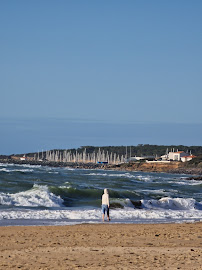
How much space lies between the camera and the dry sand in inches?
350

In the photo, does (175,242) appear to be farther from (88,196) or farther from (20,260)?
(88,196)

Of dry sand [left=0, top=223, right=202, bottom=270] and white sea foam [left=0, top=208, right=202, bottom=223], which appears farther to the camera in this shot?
white sea foam [left=0, top=208, right=202, bottom=223]

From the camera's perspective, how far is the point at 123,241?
12.2 metres

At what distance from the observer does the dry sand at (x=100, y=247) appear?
8.88 m

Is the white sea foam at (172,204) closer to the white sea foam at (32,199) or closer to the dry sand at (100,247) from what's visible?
the white sea foam at (32,199)

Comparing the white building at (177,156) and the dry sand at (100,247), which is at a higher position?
the white building at (177,156)

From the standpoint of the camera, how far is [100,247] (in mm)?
11031

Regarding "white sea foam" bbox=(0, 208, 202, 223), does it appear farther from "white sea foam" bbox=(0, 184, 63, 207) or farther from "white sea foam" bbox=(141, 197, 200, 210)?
"white sea foam" bbox=(141, 197, 200, 210)

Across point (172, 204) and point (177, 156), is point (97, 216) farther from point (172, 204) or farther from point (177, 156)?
point (177, 156)

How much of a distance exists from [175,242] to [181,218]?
884 cm

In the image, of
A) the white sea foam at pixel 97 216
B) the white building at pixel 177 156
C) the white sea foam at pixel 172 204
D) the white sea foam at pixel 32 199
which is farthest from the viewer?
the white building at pixel 177 156

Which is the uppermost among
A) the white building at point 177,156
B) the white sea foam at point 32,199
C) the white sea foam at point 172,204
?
the white building at point 177,156

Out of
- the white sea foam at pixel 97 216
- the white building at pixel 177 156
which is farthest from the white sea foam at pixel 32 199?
the white building at pixel 177 156

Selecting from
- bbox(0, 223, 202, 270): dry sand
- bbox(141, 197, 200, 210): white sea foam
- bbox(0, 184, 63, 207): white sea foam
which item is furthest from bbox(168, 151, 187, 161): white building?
bbox(0, 223, 202, 270): dry sand
